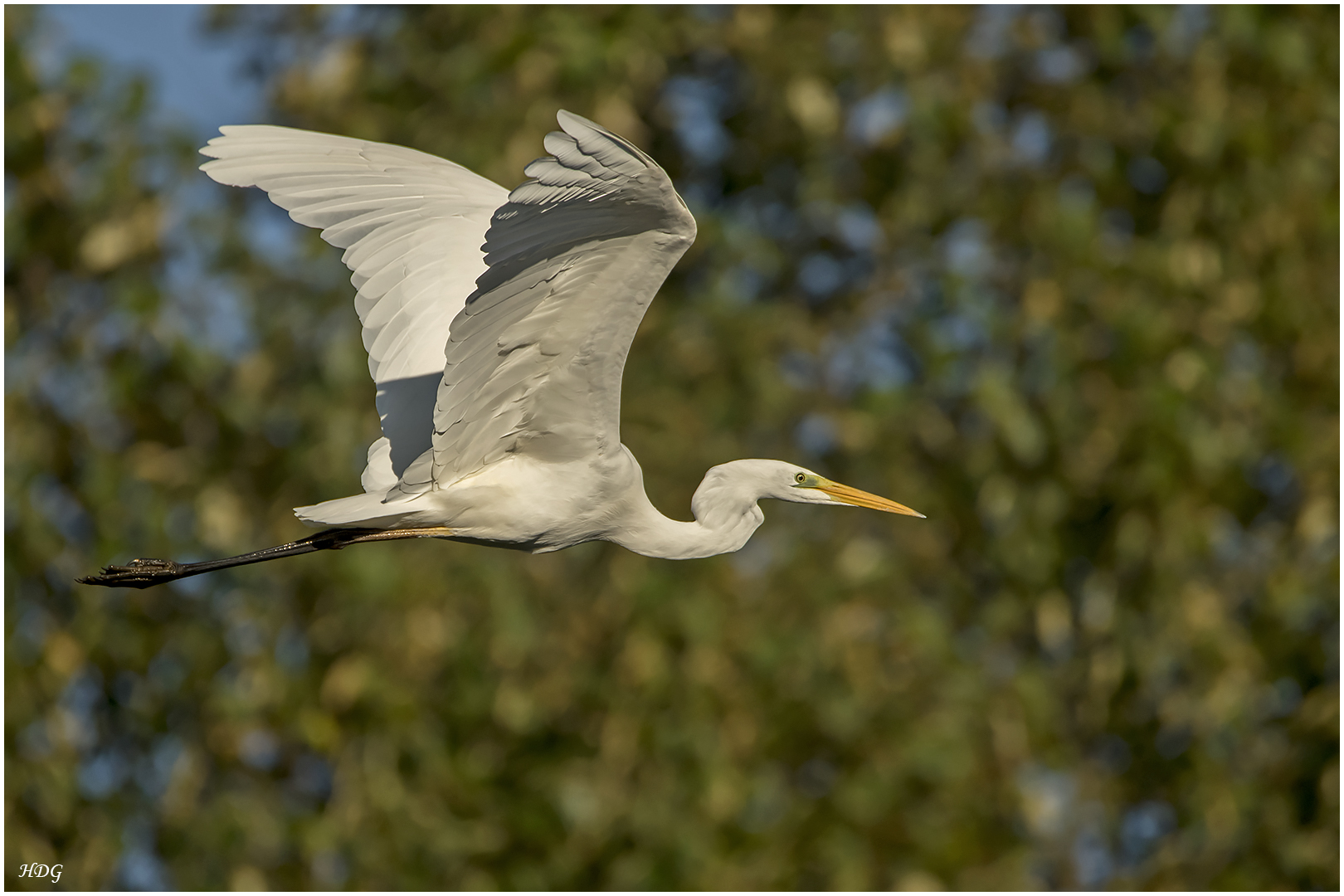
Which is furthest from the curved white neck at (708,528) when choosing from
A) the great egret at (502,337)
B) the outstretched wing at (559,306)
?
the outstretched wing at (559,306)

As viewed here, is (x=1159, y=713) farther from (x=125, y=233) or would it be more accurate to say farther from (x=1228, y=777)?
(x=125, y=233)

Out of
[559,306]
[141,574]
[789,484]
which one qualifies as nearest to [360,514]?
[559,306]

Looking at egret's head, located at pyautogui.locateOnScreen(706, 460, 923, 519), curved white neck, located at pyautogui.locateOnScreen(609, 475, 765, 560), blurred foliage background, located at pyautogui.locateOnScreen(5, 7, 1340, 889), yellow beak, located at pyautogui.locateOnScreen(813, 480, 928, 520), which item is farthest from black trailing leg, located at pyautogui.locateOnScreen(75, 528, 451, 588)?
blurred foliage background, located at pyautogui.locateOnScreen(5, 7, 1340, 889)

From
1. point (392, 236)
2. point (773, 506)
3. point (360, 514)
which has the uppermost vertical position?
point (392, 236)

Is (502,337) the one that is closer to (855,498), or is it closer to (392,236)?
(392,236)

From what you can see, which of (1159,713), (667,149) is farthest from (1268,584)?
(667,149)

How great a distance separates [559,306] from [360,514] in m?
0.57

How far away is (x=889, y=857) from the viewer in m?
6.05

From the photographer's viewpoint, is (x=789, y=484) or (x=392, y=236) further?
(x=392, y=236)

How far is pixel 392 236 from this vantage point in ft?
11.4

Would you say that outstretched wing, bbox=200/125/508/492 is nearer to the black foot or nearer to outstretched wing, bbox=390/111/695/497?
outstretched wing, bbox=390/111/695/497

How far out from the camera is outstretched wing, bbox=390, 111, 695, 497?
2416mm

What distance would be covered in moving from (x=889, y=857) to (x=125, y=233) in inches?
150

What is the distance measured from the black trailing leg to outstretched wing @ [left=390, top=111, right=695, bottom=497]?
10 cm
